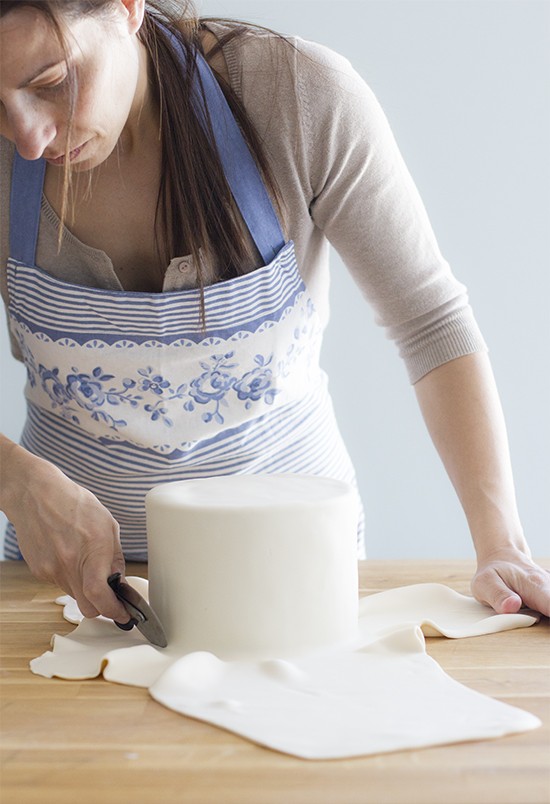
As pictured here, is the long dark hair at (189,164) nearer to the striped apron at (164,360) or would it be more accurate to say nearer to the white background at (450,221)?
the striped apron at (164,360)

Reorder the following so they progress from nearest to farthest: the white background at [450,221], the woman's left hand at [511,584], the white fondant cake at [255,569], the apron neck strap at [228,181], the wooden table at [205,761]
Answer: the wooden table at [205,761]
the white fondant cake at [255,569]
the woman's left hand at [511,584]
the apron neck strap at [228,181]
the white background at [450,221]

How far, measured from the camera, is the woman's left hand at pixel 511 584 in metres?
0.78

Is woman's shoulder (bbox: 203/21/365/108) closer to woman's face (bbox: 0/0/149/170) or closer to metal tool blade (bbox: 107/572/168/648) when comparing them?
woman's face (bbox: 0/0/149/170)

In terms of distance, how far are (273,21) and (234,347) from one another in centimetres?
100

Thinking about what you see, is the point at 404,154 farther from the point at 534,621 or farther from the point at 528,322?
the point at 534,621

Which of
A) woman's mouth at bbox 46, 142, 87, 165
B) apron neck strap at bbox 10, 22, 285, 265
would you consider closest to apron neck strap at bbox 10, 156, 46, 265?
apron neck strap at bbox 10, 22, 285, 265

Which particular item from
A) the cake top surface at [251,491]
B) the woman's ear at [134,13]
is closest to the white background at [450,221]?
the woman's ear at [134,13]

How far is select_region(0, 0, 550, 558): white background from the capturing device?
1714 mm

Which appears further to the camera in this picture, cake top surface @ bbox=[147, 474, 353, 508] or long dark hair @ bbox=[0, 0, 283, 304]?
long dark hair @ bbox=[0, 0, 283, 304]

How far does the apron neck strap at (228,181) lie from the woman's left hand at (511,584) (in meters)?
0.36

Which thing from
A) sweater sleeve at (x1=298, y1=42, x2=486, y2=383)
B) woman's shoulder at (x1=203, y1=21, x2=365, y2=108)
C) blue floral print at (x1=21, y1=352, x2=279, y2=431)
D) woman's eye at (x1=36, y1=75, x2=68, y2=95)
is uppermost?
woman's shoulder at (x1=203, y1=21, x2=365, y2=108)

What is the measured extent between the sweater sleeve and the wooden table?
365 millimetres

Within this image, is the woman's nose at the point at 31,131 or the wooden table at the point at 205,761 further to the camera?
the woman's nose at the point at 31,131

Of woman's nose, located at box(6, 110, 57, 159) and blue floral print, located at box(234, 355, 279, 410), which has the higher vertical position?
woman's nose, located at box(6, 110, 57, 159)
